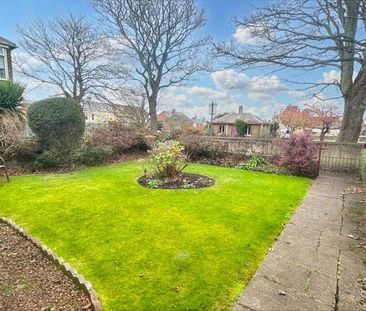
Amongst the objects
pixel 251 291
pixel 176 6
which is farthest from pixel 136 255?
pixel 176 6

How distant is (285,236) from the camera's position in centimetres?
395

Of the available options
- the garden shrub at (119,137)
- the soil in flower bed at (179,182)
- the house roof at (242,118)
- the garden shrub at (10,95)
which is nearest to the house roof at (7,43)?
the garden shrub at (10,95)

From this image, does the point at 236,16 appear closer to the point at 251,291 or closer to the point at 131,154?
the point at 131,154

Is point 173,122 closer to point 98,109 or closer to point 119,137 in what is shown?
point 98,109

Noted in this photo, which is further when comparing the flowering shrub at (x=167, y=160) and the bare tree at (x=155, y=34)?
the bare tree at (x=155, y=34)

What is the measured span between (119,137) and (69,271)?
893 centimetres

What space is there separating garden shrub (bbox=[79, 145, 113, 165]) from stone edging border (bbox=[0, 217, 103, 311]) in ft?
18.8

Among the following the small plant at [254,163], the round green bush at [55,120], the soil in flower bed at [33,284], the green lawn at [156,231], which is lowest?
the soil in flower bed at [33,284]

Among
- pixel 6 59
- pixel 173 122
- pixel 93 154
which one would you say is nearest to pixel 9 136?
pixel 93 154

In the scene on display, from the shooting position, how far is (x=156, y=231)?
13.0ft

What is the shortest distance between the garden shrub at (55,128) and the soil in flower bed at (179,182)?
3498 millimetres

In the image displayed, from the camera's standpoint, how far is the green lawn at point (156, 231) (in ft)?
8.65

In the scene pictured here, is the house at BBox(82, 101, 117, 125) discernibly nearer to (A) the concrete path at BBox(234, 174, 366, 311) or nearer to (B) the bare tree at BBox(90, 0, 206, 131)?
(B) the bare tree at BBox(90, 0, 206, 131)

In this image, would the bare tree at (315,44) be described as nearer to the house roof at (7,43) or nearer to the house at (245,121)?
the house roof at (7,43)
